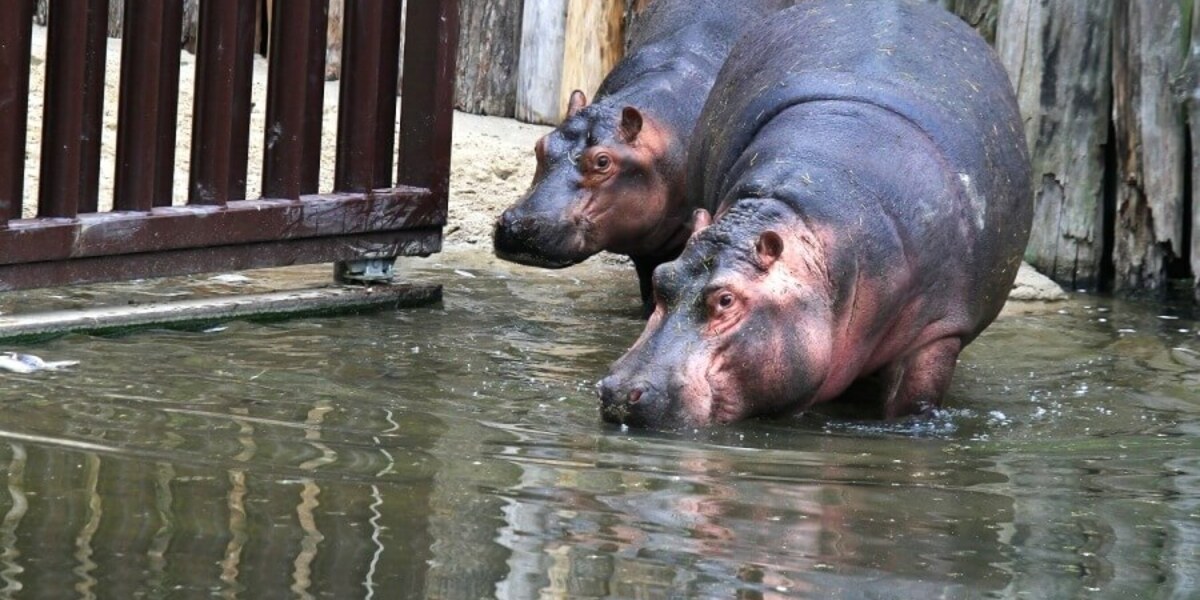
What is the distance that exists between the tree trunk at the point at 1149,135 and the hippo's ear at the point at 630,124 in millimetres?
1803

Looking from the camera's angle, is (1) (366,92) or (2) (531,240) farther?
(2) (531,240)

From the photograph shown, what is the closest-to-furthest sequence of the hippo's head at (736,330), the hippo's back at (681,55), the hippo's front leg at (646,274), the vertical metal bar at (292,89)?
the hippo's head at (736,330), the vertical metal bar at (292,89), the hippo's back at (681,55), the hippo's front leg at (646,274)

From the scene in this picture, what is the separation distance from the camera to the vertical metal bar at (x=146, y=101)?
207 inches

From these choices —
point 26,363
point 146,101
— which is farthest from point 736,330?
point 146,101

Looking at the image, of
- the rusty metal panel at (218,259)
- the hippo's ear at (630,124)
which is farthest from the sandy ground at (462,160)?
the hippo's ear at (630,124)

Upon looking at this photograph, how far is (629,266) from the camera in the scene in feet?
25.3

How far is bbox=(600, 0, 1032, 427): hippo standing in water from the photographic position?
14.4 feet

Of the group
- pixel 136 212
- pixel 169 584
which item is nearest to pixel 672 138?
pixel 136 212

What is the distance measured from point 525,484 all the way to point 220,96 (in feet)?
8.32

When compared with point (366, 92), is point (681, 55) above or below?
above

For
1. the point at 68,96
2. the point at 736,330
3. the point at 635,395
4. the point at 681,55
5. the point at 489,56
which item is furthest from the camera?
the point at 489,56

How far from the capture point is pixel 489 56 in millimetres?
8594

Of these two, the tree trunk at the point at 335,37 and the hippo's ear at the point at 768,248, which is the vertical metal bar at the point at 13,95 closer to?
the hippo's ear at the point at 768,248

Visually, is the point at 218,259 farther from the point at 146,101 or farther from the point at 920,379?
the point at 920,379
